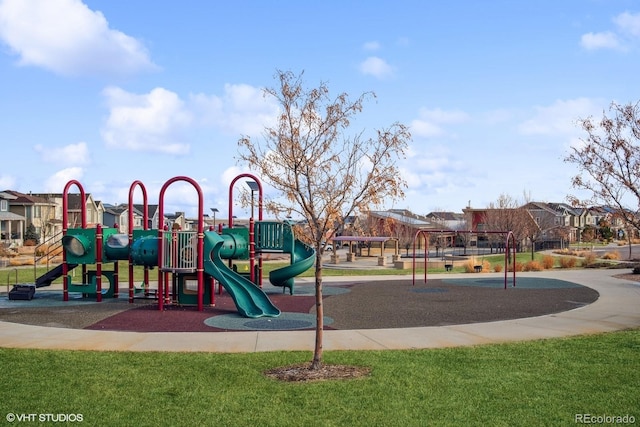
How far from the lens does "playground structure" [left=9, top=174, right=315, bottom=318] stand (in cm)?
1711

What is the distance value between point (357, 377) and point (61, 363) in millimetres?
4635

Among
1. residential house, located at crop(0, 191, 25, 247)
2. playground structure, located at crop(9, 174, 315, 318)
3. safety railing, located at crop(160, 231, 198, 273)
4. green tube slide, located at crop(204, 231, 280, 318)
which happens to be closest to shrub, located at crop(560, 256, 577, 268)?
playground structure, located at crop(9, 174, 315, 318)

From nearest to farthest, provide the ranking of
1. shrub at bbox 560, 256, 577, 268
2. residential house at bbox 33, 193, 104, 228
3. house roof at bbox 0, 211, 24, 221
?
shrub at bbox 560, 256, 577, 268 → house roof at bbox 0, 211, 24, 221 → residential house at bbox 33, 193, 104, 228

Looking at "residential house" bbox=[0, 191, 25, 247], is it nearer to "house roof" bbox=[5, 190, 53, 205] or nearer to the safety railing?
"house roof" bbox=[5, 190, 53, 205]

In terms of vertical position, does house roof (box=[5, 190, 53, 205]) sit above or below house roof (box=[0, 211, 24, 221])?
above

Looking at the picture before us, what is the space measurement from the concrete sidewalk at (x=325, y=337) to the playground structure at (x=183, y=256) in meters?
3.50

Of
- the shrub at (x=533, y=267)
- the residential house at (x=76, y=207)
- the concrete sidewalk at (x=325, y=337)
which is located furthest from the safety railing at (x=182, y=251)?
the residential house at (x=76, y=207)

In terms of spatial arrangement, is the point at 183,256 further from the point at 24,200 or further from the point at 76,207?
the point at 76,207

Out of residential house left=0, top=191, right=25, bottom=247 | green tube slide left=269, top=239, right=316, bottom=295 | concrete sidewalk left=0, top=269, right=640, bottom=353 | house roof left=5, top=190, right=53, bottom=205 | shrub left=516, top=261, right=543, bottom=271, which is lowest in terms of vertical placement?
concrete sidewalk left=0, top=269, right=640, bottom=353

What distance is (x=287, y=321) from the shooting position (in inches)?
596

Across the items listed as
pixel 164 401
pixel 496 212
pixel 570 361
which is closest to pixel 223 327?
pixel 164 401

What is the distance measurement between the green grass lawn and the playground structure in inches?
250

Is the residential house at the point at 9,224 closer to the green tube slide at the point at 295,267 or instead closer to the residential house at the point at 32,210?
the residential house at the point at 32,210

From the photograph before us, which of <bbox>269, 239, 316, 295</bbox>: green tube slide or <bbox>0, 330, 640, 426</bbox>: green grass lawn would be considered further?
Result: <bbox>269, 239, 316, 295</bbox>: green tube slide
